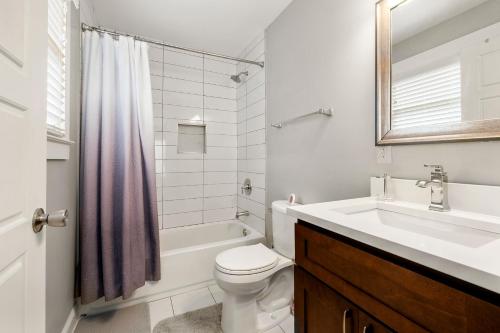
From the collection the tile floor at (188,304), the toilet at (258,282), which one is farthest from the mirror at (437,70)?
the tile floor at (188,304)

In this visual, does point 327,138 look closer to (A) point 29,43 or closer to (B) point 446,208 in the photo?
(B) point 446,208

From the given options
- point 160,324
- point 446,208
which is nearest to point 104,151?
point 160,324

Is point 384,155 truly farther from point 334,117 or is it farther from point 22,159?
point 22,159

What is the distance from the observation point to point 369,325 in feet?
1.96

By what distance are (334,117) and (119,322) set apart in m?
1.96

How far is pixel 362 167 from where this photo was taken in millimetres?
1234

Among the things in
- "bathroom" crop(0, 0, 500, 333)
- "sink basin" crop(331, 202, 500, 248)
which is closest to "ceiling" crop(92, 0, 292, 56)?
"bathroom" crop(0, 0, 500, 333)

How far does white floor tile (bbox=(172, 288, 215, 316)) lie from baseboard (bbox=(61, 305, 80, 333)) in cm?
61

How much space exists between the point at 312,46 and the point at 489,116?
1.11 meters

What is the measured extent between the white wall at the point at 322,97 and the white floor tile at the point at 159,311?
46.6 inches

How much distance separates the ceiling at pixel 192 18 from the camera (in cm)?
177

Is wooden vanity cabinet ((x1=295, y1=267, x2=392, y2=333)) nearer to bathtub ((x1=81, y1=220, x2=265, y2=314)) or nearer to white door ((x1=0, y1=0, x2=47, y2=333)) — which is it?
white door ((x1=0, y1=0, x2=47, y2=333))

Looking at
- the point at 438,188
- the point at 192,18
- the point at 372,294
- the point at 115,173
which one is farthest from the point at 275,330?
the point at 192,18

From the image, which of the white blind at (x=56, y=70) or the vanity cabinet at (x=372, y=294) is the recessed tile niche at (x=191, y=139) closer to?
the white blind at (x=56, y=70)
